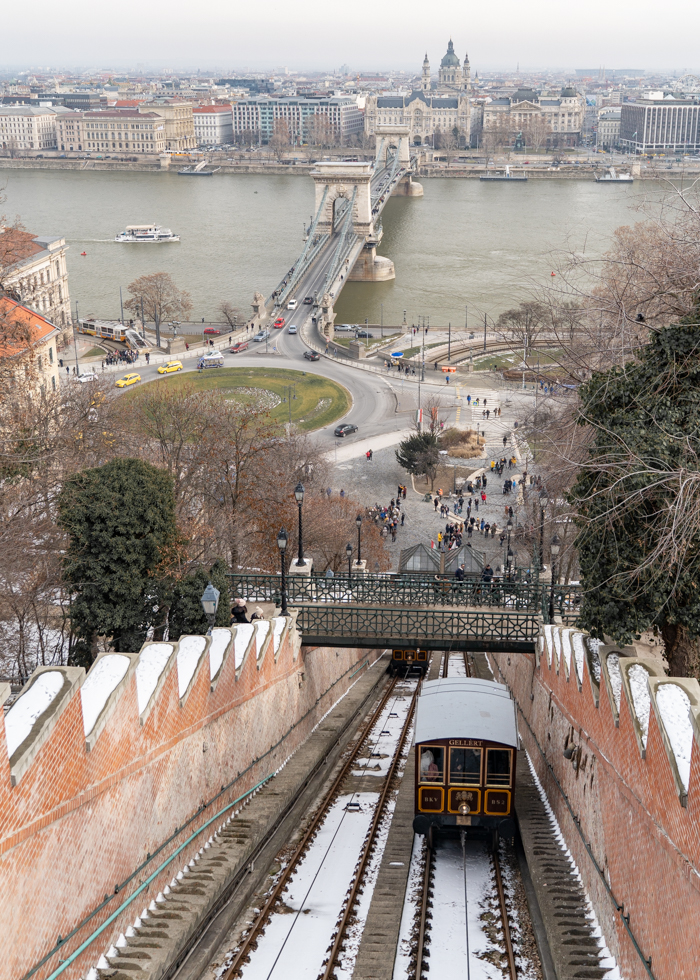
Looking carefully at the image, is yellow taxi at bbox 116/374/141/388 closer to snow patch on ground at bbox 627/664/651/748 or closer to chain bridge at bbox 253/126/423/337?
chain bridge at bbox 253/126/423/337

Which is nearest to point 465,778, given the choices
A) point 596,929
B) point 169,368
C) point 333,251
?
point 596,929

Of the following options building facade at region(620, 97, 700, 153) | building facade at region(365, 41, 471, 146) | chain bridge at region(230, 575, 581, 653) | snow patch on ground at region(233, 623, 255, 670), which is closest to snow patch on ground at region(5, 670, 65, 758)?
snow patch on ground at region(233, 623, 255, 670)

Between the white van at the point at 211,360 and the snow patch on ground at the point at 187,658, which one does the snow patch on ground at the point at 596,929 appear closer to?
the snow patch on ground at the point at 187,658

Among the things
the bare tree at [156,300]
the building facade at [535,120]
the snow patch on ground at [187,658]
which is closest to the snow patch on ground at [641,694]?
the snow patch on ground at [187,658]

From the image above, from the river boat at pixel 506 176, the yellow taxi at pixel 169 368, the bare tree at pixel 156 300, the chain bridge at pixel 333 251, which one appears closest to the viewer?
the yellow taxi at pixel 169 368

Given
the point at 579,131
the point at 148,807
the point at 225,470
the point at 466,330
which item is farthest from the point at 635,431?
the point at 579,131

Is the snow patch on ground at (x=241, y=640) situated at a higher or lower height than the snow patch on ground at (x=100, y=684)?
lower

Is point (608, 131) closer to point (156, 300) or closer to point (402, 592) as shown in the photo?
point (156, 300)

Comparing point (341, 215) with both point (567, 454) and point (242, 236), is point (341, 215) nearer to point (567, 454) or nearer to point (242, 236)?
point (242, 236)
